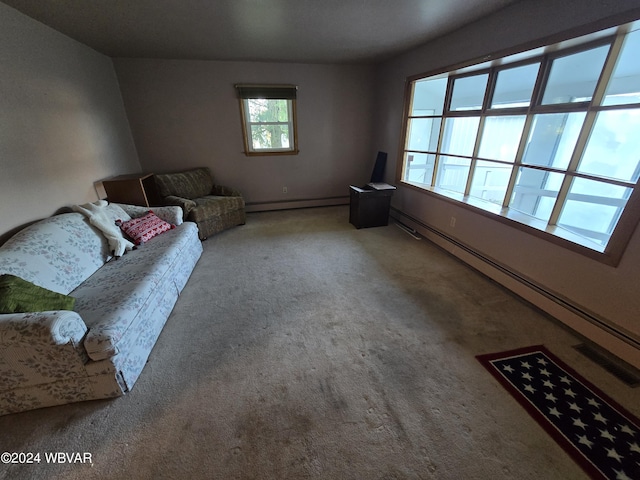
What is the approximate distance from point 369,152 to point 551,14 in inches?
125

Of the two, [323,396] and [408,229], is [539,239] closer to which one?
[408,229]

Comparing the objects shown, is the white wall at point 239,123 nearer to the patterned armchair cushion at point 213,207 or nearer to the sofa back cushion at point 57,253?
the patterned armchair cushion at point 213,207

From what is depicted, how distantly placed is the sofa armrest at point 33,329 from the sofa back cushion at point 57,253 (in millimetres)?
536

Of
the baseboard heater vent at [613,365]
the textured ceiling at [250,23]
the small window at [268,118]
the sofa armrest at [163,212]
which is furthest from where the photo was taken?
the small window at [268,118]

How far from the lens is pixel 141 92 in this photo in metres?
3.82

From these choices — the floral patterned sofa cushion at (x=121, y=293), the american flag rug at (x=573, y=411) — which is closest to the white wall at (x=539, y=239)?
the american flag rug at (x=573, y=411)

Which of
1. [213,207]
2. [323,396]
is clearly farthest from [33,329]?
[213,207]

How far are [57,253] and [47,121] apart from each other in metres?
1.42

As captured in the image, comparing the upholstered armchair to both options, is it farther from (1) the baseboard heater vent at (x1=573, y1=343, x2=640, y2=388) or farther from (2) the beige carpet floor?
(1) the baseboard heater vent at (x1=573, y1=343, x2=640, y2=388)

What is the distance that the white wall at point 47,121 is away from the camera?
2.06 m

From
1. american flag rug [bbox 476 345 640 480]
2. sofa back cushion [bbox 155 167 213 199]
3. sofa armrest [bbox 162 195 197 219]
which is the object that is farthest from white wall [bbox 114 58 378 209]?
american flag rug [bbox 476 345 640 480]

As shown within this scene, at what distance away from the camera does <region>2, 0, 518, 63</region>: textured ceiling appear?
85.7 inches

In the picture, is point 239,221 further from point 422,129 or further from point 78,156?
point 422,129

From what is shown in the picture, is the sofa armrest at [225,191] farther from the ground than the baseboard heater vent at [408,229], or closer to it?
farther from the ground
